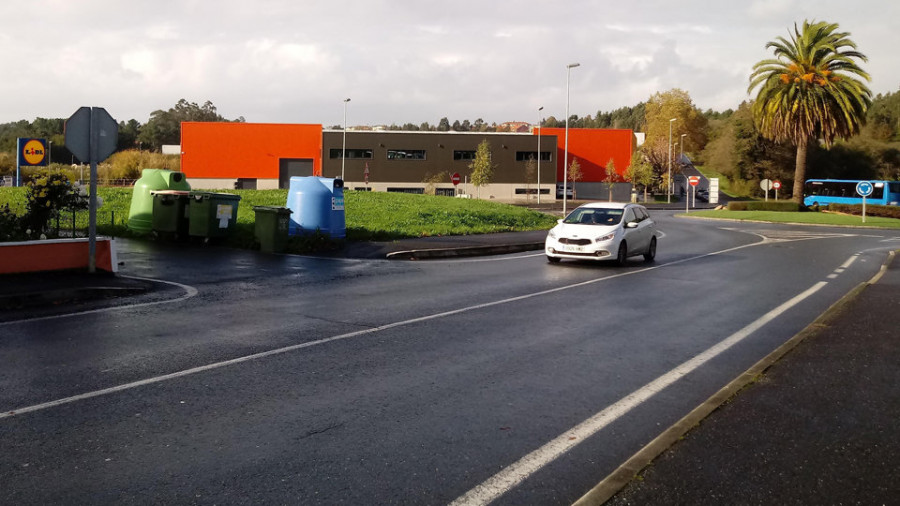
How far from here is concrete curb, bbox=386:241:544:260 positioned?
19.2 m

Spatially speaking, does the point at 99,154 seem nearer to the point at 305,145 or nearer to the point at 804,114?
the point at 804,114

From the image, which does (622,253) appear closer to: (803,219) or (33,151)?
(33,151)

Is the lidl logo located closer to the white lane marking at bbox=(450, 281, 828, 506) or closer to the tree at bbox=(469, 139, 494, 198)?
the white lane marking at bbox=(450, 281, 828, 506)

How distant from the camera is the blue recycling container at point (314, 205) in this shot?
2044 cm

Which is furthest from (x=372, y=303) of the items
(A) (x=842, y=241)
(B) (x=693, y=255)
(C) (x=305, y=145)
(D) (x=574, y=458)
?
(C) (x=305, y=145)

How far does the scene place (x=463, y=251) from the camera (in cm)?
2064

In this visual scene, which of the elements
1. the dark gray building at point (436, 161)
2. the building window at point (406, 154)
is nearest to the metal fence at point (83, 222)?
the dark gray building at point (436, 161)

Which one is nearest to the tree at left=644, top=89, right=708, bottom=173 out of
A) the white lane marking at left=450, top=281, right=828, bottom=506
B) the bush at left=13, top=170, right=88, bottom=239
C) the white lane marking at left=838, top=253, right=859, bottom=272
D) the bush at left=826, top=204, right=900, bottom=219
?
the bush at left=826, top=204, right=900, bottom=219

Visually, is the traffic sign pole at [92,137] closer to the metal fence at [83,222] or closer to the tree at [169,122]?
the metal fence at [83,222]

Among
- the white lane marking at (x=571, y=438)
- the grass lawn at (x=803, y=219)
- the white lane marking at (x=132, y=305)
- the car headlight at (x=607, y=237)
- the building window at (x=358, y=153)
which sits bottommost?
the white lane marking at (x=571, y=438)

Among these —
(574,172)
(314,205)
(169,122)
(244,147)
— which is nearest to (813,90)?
(574,172)

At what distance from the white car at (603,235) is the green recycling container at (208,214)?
8392 millimetres

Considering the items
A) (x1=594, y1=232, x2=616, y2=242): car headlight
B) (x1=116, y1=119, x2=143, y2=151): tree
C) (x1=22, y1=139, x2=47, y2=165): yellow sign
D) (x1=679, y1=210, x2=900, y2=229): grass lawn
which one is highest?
(x1=116, y1=119, x2=143, y2=151): tree

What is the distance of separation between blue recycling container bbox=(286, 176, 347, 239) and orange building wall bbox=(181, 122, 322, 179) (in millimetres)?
62583
